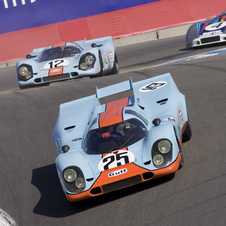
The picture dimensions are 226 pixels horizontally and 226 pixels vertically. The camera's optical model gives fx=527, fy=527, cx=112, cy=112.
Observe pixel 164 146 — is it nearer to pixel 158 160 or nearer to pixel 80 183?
pixel 158 160

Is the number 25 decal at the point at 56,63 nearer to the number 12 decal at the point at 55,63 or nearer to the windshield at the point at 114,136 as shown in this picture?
the number 12 decal at the point at 55,63

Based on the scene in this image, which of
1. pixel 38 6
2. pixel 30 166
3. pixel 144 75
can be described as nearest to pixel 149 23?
pixel 38 6

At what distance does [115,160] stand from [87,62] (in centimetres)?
660

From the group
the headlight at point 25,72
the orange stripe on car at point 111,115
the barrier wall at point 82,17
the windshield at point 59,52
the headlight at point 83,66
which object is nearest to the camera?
the orange stripe on car at point 111,115

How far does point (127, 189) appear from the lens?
6109mm

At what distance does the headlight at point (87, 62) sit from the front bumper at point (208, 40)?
3913mm

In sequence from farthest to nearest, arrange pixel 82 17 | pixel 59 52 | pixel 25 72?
pixel 82 17 → pixel 59 52 → pixel 25 72

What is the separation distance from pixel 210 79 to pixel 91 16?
10682 mm

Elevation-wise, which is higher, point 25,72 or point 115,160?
point 25,72

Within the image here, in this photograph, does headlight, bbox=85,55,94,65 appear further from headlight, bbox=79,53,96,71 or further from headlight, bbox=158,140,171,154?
headlight, bbox=158,140,171,154

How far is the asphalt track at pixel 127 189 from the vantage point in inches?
207

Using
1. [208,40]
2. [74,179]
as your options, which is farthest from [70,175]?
[208,40]

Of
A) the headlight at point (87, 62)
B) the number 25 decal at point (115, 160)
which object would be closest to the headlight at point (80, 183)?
the number 25 decal at point (115, 160)

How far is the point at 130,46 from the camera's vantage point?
20094 mm
